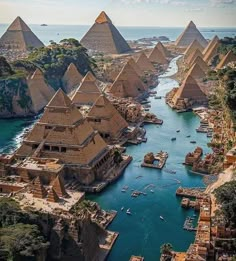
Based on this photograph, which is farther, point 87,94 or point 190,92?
point 190,92

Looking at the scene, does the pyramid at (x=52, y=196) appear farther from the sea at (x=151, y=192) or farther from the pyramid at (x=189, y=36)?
the pyramid at (x=189, y=36)

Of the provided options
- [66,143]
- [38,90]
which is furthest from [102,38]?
[66,143]

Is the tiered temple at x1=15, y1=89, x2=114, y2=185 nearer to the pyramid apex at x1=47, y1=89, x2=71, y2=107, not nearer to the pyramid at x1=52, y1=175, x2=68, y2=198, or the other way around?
the pyramid apex at x1=47, y1=89, x2=71, y2=107

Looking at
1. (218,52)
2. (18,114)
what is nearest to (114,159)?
(18,114)

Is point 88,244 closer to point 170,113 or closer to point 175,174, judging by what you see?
point 175,174

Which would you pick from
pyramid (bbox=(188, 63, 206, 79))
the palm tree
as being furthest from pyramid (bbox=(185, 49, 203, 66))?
the palm tree

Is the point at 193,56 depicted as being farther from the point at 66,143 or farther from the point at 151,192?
the point at 151,192

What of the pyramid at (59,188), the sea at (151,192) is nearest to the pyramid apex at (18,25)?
the sea at (151,192)
